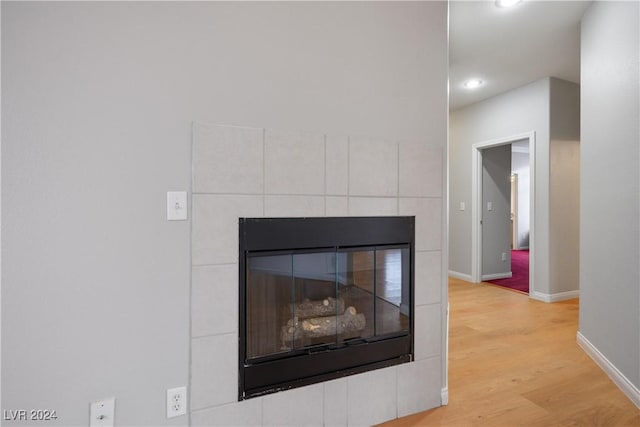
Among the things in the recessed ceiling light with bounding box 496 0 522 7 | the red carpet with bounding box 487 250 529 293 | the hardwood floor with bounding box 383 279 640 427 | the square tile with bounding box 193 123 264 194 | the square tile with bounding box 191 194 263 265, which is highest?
the recessed ceiling light with bounding box 496 0 522 7

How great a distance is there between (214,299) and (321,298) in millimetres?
506

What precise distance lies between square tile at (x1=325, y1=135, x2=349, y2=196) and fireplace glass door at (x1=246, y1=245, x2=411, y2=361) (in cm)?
30

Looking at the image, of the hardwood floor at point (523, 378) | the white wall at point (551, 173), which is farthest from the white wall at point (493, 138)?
the hardwood floor at point (523, 378)

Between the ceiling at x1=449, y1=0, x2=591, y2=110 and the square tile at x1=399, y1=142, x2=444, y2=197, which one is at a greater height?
the ceiling at x1=449, y1=0, x2=591, y2=110

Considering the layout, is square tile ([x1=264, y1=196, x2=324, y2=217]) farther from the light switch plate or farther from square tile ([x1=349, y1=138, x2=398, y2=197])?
the light switch plate

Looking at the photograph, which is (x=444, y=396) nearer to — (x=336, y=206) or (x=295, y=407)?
(x=295, y=407)

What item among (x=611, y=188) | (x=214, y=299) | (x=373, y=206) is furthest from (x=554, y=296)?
(x=214, y=299)

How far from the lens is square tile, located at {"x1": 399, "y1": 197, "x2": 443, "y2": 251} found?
1.88m

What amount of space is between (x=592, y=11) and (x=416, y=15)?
5.80 ft

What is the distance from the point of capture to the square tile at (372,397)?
1754 millimetres

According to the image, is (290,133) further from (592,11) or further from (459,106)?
(459,106)

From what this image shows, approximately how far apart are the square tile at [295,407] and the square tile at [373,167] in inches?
37.6

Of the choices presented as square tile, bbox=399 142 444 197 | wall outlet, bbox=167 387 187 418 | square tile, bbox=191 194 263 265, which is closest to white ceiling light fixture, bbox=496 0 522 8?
square tile, bbox=399 142 444 197

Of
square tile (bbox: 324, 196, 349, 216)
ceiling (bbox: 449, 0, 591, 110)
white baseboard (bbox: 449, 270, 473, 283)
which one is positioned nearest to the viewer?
square tile (bbox: 324, 196, 349, 216)
